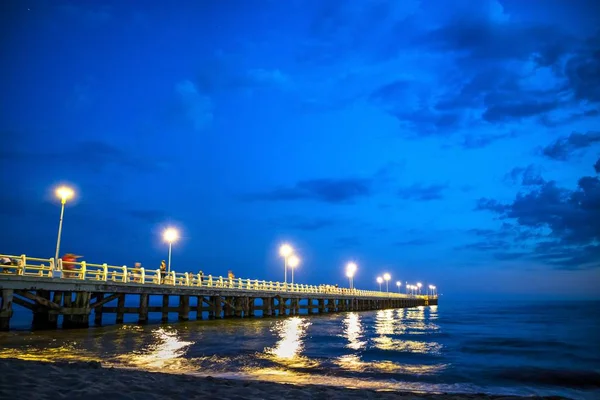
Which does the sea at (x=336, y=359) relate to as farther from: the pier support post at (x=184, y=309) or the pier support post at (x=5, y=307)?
the pier support post at (x=184, y=309)

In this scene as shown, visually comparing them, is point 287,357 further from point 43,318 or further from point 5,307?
point 43,318

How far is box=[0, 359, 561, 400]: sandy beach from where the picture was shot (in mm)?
7027

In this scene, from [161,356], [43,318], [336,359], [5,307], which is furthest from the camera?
[43,318]

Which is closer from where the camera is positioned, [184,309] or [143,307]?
[143,307]

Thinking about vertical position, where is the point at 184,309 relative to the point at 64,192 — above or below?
below

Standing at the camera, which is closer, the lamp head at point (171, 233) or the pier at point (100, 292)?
the pier at point (100, 292)

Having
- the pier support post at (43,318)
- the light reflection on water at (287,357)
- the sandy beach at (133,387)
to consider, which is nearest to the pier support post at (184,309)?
the light reflection on water at (287,357)

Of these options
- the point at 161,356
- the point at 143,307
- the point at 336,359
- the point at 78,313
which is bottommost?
the point at 336,359

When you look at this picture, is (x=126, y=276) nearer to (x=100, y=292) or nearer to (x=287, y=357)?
(x=100, y=292)

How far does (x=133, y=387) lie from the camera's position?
797 cm

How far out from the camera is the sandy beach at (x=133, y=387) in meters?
7.03

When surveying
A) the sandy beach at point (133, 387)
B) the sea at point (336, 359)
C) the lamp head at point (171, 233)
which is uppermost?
the lamp head at point (171, 233)

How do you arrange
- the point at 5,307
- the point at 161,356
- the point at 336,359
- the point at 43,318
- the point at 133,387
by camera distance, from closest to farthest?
the point at 133,387 < the point at 161,356 < the point at 336,359 < the point at 5,307 < the point at 43,318

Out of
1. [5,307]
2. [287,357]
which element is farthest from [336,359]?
[5,307]
